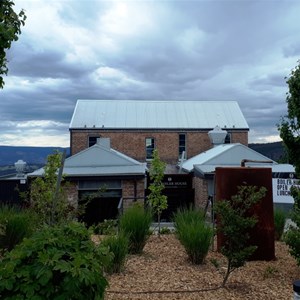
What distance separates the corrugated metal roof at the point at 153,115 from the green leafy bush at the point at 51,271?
34284mm

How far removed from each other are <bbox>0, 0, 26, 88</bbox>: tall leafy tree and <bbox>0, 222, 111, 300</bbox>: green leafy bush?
1.77 m

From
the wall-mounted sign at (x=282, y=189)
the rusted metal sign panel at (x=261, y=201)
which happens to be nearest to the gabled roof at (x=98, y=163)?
the wall-mounted sign at (x=282, y=189)

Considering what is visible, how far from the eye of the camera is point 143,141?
38156 millimetres

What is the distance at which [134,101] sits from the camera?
4222 cm

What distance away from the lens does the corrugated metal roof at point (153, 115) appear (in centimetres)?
3841

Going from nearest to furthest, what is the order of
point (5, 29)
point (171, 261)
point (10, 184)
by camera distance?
point (5, 29) < point (171, 261) < point (10, 184)

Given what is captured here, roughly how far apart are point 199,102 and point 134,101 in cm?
701

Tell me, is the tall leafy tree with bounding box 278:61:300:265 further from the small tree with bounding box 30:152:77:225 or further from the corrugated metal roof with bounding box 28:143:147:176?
the corrugated metal roof with bounding box 28:143:147:176

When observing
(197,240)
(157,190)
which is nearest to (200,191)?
(157,190)

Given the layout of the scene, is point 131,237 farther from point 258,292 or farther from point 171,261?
point 258,292

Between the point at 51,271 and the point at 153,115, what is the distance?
37074 millimetres

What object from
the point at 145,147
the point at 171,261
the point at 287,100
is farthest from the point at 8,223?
the point at 145,147

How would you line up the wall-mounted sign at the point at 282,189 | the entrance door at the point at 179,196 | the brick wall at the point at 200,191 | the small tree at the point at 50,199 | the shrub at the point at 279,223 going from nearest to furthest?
the small tree at the point at 50,199 < the wall-mounted sign at the point at 282,189 < the shrub at the point at 279,223 < the brick wall at the point at 200,191 < the entrance door at the point at 179,196

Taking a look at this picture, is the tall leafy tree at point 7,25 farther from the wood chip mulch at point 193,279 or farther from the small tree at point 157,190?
the small tree at point 157,190
